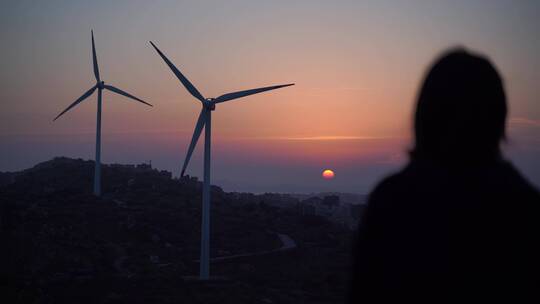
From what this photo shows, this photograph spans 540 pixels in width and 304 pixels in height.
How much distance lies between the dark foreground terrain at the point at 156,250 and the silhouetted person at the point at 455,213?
20.1 m

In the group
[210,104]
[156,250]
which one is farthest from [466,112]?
[156,250]

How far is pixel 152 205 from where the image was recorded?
214ft

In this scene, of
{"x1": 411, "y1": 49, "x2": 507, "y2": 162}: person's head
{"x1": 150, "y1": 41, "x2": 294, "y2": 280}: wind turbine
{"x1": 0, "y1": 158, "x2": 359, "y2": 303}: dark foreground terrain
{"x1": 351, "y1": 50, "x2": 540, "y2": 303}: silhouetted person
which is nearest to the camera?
{"x1": 351, "y1": 50, "x2": 540, "y2": 303}: silhouetted person

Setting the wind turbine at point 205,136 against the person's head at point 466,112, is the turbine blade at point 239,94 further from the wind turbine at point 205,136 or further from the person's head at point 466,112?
the person's head at point 466,112

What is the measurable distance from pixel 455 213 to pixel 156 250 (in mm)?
43218

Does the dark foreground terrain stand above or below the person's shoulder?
below

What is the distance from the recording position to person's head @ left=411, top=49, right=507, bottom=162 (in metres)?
3.07

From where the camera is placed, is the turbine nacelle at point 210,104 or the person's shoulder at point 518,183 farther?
the turbine nacelle at point 210,104

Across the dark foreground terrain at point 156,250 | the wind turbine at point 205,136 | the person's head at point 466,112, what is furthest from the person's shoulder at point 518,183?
the wind turbine at point 205,136

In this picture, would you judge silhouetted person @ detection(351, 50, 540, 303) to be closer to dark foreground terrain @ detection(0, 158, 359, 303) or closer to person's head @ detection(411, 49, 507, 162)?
person's head @ detection(411, 49, 507, 162)

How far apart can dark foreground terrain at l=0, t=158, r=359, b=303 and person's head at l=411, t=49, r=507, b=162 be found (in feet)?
66.7

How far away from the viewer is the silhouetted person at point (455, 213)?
9.38 ft

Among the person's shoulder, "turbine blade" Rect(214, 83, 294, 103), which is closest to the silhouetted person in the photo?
the person's shoulder

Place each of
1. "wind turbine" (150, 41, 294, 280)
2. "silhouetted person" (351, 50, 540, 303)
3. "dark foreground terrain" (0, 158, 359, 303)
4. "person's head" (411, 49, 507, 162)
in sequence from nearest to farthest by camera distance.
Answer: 1. "silhouetted person" (351, 50, 540, 303)
2. "person's head" (411, 49, 507, 162)
3. "dark foreground terrain" (0, 158, 359, 303)
4. "wind turbine" (150, 41, 294, 280)
